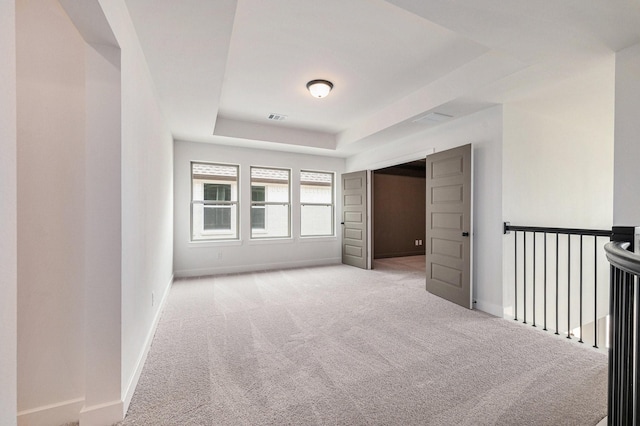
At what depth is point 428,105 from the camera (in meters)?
3.46

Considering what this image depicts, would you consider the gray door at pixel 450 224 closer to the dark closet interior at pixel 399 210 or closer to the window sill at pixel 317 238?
the window sill at pixel 317 238

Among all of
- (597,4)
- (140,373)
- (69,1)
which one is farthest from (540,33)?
(140,373)

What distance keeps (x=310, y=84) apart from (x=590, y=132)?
4287mm

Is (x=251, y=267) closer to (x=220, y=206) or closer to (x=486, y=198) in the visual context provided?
(x=220, y=206)

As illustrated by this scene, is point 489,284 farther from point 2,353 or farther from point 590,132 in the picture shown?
point 2,353

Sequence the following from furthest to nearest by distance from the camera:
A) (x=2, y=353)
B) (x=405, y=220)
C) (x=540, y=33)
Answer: (x=405, y=220) < (x=540, y=33) < (x=2, y=353)

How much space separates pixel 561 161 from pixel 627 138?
1.99m

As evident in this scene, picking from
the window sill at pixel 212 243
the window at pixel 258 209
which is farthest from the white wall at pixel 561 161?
the window sill at pixel 212 243

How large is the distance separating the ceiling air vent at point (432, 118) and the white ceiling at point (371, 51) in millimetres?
105

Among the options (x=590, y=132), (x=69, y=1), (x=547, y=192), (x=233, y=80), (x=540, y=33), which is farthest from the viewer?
(x=590, y=132)

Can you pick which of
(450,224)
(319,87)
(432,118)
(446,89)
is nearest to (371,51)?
(319,87)

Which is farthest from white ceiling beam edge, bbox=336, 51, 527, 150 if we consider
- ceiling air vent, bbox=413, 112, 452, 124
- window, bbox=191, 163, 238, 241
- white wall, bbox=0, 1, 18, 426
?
white wall, bbox=0, 1, 18, 426

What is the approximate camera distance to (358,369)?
215cm

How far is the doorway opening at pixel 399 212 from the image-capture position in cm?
750
